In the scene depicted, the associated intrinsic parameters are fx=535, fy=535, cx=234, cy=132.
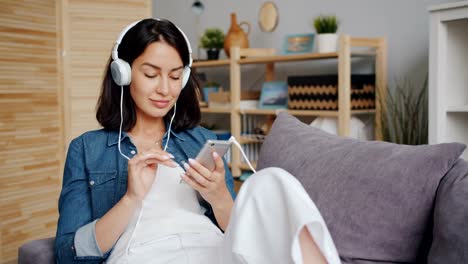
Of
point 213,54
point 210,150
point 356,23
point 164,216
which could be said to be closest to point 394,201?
point 210,150

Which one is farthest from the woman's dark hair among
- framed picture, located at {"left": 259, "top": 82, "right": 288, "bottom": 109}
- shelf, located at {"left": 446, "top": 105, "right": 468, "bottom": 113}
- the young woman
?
framed picture, located at {"left": 259, "top": 82, "right": 288, "bottom": 109}

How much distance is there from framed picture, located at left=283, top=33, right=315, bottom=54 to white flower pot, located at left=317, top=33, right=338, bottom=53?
0.34 feet

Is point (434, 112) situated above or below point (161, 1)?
below

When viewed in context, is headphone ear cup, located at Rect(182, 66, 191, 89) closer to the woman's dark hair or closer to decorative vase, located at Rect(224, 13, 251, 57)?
the woman's dark hair

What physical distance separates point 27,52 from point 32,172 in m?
0.69

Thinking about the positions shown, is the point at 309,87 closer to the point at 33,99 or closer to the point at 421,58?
the point at 421,58

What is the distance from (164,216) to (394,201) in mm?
571

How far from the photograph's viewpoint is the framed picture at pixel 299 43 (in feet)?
10.0

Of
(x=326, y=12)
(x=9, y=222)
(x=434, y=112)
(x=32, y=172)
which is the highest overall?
(x=326, y=12)

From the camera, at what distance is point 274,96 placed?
3314 millimetres

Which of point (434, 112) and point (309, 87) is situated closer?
point (434, 112)

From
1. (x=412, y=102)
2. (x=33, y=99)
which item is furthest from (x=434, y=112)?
(x=33, y=99)

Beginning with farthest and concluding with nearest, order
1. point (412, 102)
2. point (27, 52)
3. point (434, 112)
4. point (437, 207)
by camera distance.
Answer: point (27, 52) → point (412, 102) → point (434, 112) → point (437, 207)

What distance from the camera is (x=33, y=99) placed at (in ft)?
10.2
